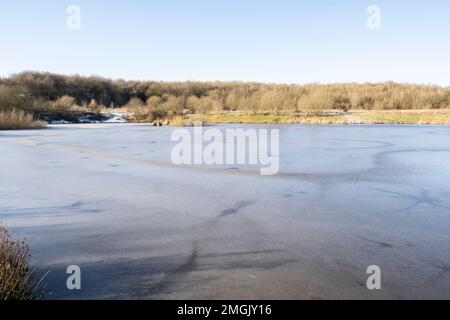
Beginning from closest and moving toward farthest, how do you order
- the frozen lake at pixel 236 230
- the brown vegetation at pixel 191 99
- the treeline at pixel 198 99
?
the frozen lake at pixel 236 230
the brown vegetation at pixel 191 99
the treeline at pixel 198 99

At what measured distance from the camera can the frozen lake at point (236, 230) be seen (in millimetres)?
3010

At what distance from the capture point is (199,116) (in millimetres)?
37938

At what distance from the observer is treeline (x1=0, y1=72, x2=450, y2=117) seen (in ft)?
132

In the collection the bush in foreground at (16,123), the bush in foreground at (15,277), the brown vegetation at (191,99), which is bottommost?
the bush in foreground at (15,277)

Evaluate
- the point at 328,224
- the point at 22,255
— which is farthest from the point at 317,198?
the point at 22,255

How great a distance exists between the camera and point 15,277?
8.91 feet

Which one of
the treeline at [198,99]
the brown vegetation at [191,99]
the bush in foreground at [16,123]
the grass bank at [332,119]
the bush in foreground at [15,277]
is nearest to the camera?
the bush in foreground at [15,277]

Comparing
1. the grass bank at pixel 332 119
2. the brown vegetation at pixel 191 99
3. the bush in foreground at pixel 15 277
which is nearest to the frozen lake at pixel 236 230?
the bush in foreground at pixel 15 277

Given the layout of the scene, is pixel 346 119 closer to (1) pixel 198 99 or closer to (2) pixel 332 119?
(2) pixel 332 119

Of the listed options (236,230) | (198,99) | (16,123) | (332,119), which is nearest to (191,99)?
(198,99)

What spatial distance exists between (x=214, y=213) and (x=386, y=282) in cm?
241

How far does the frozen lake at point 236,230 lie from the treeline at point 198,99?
95.0 feet

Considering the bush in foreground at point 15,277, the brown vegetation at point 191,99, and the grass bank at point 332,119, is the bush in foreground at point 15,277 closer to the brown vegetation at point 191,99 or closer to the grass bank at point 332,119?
the grass bank at point 332,119

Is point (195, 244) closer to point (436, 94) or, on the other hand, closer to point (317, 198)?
point (317, 198)
